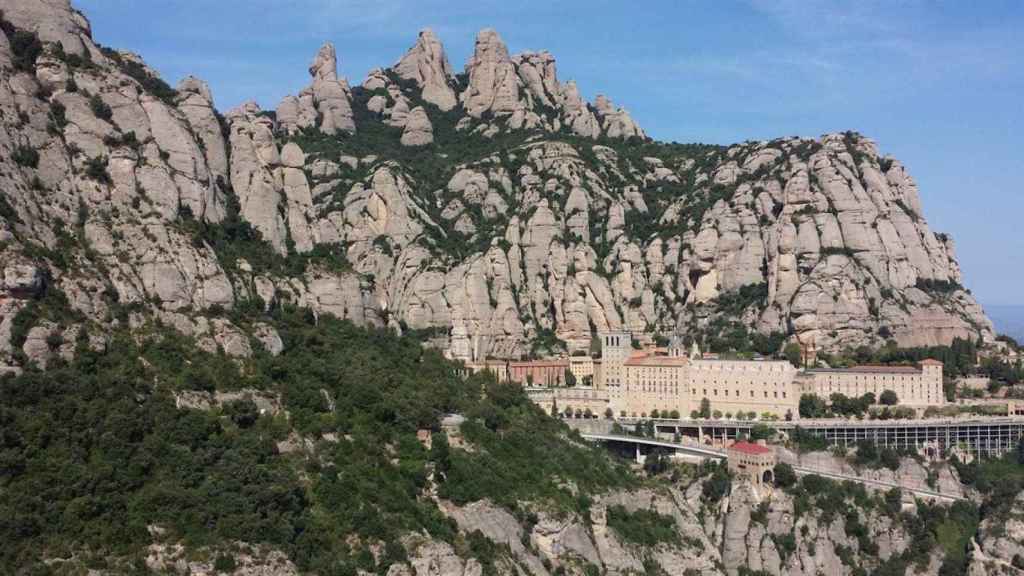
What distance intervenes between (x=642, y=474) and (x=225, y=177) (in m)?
45.8

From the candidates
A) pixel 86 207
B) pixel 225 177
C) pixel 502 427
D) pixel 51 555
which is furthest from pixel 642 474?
pixel 51 555

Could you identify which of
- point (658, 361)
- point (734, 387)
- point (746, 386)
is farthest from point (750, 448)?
point (658, 361)

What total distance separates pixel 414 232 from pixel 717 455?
61601 millimetres

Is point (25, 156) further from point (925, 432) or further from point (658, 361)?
point (925, 432)

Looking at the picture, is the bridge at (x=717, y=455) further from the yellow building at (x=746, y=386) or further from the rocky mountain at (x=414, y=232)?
the rocky mountain at (x=414, y=232)

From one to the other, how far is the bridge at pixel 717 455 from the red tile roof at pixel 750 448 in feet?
6.48

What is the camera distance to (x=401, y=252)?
17200cm

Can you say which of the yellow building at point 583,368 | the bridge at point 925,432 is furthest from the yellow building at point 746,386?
the yellow building at point 583,368

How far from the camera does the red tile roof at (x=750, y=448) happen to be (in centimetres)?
12131

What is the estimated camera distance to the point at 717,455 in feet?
417

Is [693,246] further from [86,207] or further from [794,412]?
[86,207]

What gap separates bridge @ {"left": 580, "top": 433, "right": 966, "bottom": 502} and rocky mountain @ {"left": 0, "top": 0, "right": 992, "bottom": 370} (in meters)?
25.7

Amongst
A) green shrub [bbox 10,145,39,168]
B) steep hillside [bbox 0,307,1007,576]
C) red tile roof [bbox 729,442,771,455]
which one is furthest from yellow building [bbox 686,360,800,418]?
green shrub [bbox 10,145,39,168]

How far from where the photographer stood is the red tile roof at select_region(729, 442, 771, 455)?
121312mm
